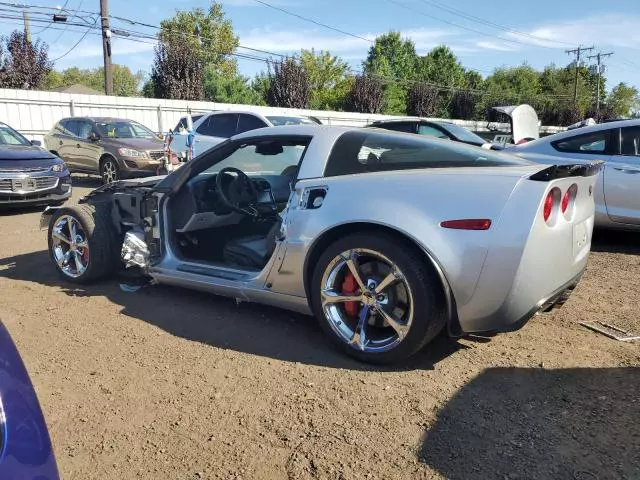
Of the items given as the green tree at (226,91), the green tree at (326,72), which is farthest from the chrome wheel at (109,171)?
the green tree at (326,72)

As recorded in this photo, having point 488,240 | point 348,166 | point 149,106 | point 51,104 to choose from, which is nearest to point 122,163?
point 51,104

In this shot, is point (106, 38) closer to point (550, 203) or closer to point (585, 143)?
point (585, 143)

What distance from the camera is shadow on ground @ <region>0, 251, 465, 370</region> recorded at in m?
3.50

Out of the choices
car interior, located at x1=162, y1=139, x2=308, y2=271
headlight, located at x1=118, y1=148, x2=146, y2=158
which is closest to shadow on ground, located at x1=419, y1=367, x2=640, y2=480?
car interior, located at x1=162, y1=139, x2=308, y2=271

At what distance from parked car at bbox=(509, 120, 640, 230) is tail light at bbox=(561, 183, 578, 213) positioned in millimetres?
3031

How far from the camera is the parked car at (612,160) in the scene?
6.07m

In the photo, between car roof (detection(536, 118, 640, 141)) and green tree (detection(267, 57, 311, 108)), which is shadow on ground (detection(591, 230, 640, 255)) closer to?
car roof (detection(536, 118, 640, 141))

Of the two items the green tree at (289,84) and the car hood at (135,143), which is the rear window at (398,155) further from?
the green tree at (289,84)

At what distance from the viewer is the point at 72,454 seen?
2.50 m

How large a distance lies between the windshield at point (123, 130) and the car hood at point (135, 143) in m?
0.38

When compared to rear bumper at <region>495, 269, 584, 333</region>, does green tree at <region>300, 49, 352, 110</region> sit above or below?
above

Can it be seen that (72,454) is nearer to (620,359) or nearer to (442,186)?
(442,186)

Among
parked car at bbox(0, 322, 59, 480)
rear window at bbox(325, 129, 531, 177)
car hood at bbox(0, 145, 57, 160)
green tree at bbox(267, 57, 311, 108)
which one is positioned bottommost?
parked car at bbox(0, 322, 59, 480)

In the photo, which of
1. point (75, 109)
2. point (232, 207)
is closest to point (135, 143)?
point (75, 109)
